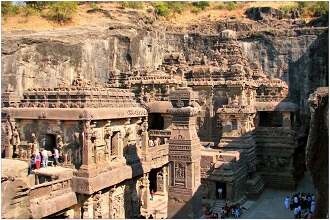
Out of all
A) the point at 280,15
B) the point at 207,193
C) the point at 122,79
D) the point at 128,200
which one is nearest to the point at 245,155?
the point at 207,193

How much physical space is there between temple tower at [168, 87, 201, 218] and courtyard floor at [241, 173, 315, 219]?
192 inches

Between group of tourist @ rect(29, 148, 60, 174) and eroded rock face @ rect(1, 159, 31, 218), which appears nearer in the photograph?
eroded rock face @ rect(1, 159, 31, 218)

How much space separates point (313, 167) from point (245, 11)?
152 feet

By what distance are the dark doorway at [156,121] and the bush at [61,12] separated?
2139 centimetres

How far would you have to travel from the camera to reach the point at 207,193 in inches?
755

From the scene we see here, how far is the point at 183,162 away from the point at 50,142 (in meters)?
4.43

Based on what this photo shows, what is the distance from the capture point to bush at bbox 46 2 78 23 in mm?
40594

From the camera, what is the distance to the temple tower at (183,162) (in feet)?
44.6

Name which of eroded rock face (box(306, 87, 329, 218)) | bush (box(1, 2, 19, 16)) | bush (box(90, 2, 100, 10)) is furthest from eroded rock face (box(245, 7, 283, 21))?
eroded rock face (box(306, 87, 329, 218))

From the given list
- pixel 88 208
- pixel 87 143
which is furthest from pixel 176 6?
pixel 88 208

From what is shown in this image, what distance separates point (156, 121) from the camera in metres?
23.1

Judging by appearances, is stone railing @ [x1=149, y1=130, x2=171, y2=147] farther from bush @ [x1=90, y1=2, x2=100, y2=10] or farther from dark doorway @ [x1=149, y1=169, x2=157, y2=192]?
bush @ [x1=90, y1=2, x2=100, y2=10]

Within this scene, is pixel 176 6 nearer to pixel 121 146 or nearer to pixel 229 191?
pixel 229 191

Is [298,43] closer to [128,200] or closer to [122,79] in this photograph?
[122,79]
